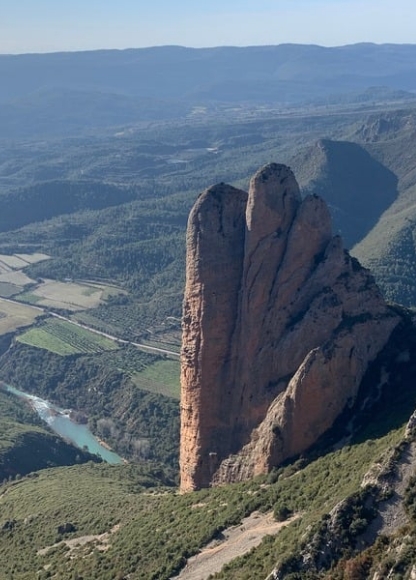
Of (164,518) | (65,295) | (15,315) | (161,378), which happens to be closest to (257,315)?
(164,518)

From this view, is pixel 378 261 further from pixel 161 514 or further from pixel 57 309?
pixel 161 514

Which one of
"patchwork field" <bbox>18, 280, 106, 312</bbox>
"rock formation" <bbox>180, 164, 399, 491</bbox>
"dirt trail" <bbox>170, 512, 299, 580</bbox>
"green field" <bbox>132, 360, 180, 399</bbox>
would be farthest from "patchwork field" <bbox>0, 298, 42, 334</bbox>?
"dirt trail" <bbox>170, 512, 299, 580</bbox>

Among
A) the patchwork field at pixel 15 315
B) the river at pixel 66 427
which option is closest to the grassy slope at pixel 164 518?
the river at pixel 66 427

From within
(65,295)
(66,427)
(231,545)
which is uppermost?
(231,545)

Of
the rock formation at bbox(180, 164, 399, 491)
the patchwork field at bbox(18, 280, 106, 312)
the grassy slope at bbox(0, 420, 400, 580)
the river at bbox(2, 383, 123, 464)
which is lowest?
the river at bbox(2, 383, 123, 464)

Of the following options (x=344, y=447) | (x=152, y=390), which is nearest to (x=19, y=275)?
(x=152, y=390)

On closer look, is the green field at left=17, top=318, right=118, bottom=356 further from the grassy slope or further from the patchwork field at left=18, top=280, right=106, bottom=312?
the grassy slope

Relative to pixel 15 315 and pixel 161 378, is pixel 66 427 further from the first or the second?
pixel 15 315
